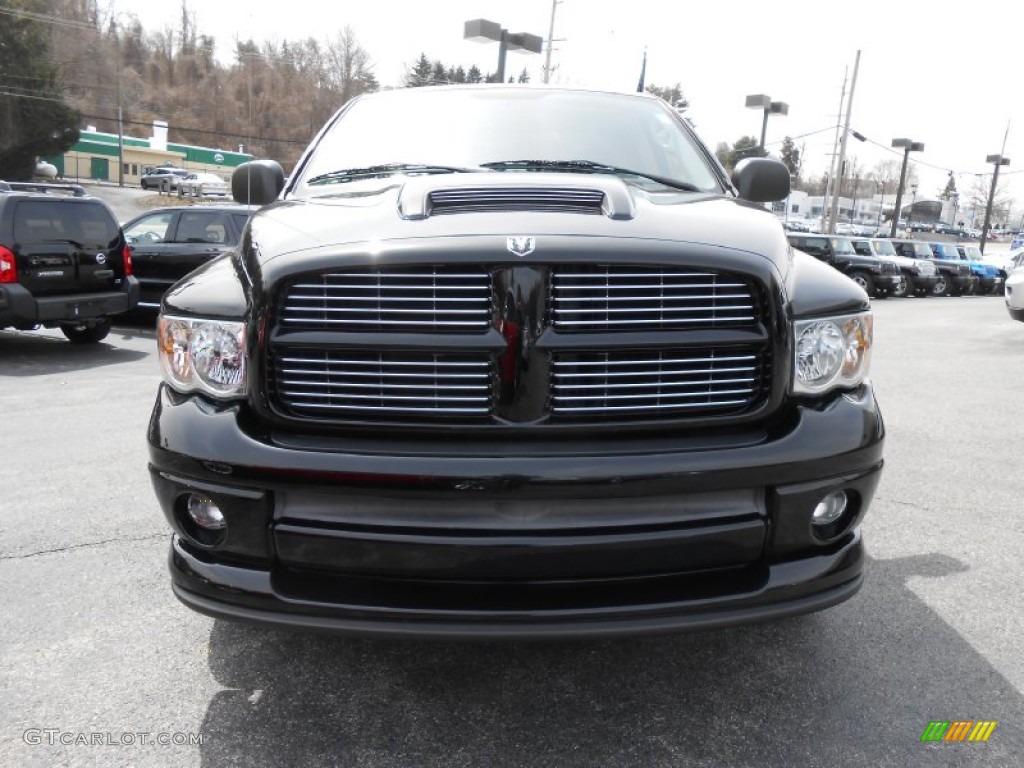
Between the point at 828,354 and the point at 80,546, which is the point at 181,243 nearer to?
the point at 80,546

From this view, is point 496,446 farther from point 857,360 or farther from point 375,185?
point 375,185

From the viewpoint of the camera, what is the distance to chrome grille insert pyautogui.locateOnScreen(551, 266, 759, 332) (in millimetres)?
2064

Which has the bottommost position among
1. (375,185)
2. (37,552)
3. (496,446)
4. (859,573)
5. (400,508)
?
(37,552)

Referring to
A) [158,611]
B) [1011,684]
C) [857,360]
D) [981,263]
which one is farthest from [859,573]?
[981,263]

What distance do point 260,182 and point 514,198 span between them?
5.60ft

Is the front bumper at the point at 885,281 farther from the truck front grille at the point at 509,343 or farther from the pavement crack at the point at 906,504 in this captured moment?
the truck front grille at the point at 509,343

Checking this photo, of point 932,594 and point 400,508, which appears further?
point 932,594

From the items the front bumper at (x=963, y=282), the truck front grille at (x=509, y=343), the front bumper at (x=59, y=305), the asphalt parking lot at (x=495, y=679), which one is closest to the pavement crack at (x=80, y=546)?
the asphalt parking lot at (x=495, y=679)

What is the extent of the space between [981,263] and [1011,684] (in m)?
33.4

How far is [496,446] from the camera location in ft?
6.72

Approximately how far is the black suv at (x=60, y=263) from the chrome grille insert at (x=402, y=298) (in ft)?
25.4

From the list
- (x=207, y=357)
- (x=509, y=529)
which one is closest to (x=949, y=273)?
(x=509, y=529)

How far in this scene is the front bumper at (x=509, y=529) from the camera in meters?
1.98

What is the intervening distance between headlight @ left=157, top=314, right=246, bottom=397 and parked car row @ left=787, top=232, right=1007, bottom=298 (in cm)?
2047
